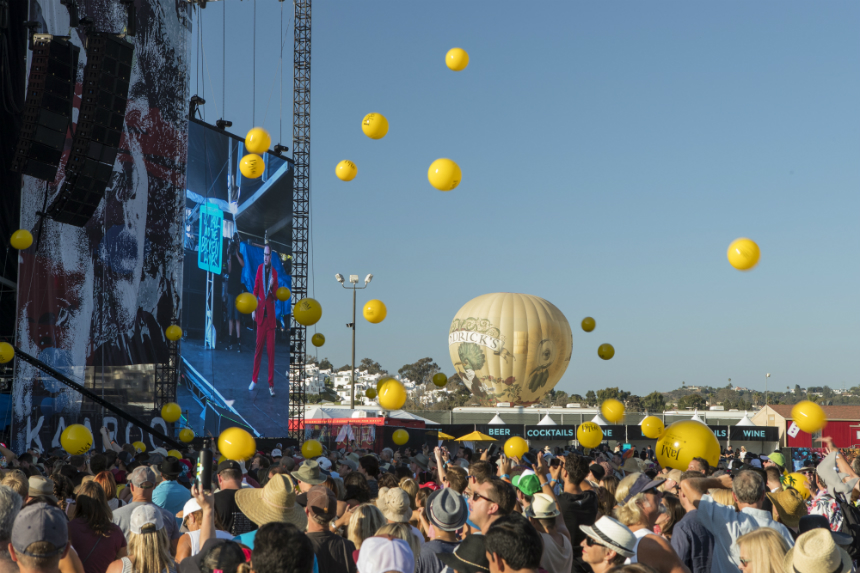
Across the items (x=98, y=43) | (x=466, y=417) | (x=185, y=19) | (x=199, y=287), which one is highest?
(x=185, y=19)

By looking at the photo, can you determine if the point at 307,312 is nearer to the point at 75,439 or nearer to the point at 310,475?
the point at 75,439

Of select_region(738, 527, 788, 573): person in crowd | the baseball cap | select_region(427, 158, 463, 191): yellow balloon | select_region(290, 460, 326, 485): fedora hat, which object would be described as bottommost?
select_region(738, 527, 788, 573): person in crowd

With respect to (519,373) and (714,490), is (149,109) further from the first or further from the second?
(519,373)

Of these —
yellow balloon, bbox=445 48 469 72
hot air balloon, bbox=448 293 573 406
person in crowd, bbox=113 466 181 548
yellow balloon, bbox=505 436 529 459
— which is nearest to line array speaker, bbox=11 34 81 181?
yellow balloon, bbox=445 48 469 72

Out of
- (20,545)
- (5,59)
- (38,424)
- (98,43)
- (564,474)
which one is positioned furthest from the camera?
(38,424)

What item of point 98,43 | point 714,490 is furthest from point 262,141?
point 714,490

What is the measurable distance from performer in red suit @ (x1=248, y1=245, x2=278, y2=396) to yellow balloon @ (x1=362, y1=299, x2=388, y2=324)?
45.7 feet

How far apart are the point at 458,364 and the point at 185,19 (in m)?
Result: 23.3

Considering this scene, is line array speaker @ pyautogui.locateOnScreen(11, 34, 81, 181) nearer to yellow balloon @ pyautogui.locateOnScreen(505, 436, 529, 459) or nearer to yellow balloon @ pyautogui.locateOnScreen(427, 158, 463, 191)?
yellow balloon @ pyautogui.locateOnScreen(427, 158, 463, 191)

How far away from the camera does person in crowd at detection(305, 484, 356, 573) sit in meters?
3.99

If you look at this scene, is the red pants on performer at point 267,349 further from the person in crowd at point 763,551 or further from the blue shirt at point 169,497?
the person in crowd at point 763,551

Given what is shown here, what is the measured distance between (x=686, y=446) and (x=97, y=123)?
1237 centimetres

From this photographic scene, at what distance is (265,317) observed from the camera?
27.1 m

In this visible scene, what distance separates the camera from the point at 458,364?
136ft
